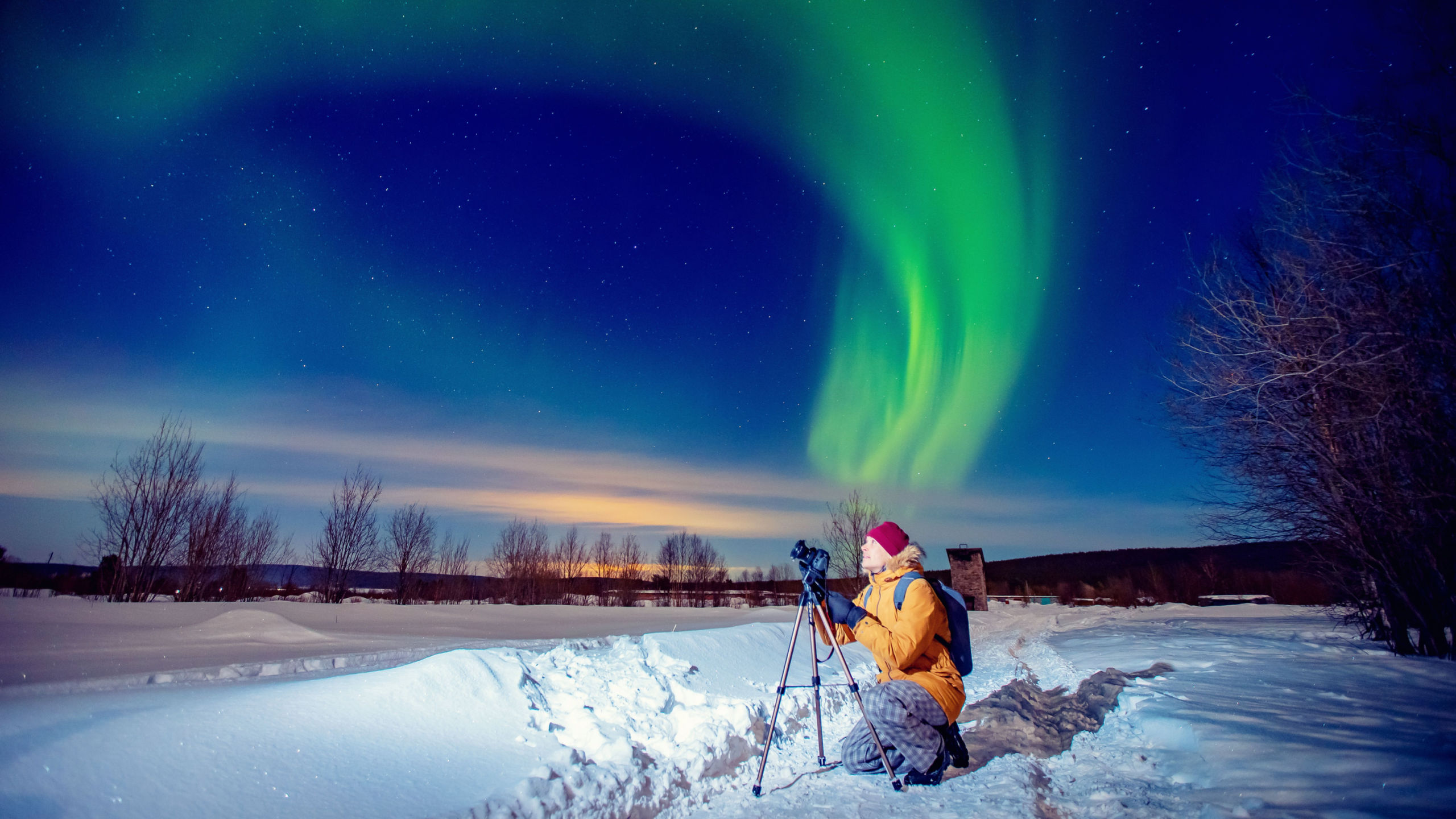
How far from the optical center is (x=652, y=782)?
13.4 feet

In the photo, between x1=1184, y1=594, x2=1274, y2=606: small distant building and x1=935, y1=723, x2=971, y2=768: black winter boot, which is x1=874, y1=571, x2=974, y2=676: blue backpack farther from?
x1=1184, y1=594, x2=1274, y2=606: small distant building

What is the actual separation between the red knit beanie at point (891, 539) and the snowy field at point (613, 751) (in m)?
1.54

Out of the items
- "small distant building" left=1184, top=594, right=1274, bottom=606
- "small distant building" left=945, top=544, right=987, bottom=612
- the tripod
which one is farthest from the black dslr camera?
"small distant building" left=1184, top=594, right=1274, bottom=606

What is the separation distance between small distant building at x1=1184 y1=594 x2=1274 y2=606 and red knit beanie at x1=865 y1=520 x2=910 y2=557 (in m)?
44.7

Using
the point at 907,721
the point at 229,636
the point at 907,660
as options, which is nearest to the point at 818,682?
the point at 907,721

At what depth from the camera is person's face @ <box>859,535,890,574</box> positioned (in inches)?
171

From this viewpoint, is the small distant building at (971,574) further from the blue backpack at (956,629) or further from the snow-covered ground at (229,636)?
the blue backpack at (956,629)

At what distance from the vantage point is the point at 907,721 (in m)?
4.20

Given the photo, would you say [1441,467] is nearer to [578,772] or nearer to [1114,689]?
[1114,689]

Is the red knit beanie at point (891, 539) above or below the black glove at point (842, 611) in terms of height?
above

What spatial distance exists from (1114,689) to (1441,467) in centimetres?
677

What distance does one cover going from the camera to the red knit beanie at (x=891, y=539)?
14.3 feet

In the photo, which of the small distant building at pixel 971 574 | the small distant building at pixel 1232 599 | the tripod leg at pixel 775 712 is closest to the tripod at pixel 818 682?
the tripod leg at pixel 775 712

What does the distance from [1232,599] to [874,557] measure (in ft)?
163
